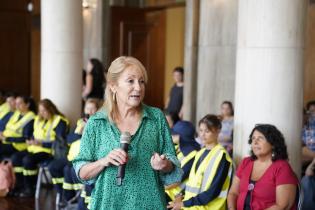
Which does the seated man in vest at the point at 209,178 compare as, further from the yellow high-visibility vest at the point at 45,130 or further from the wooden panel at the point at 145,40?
the wooden panel at the point at 145,40

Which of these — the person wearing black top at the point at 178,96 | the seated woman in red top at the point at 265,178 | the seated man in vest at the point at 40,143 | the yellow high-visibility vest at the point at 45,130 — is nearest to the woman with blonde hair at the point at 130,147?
the seated woman in red top at the point at 265,178

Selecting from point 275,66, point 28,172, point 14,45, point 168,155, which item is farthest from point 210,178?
point 14,45

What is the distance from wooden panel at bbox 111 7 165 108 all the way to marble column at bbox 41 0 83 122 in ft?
11.0

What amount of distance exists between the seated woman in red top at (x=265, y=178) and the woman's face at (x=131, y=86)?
6.27 ft

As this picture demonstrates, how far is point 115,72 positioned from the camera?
3006 millimetres

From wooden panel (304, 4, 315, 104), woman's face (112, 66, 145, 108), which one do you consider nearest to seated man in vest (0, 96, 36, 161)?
wooden panel (304, 4, 315, 104)

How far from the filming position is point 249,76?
5.46m

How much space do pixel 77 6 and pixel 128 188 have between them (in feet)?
19.5

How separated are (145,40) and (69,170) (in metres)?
5.62

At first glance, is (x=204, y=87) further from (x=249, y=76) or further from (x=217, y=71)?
(x=249, y=76)

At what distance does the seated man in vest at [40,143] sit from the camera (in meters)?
7.90

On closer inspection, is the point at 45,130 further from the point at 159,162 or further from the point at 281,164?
the point at 159,162

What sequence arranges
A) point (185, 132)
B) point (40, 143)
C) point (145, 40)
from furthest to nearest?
1. point (145, 40)
2. point (40, 143)
3. point (185, 132)

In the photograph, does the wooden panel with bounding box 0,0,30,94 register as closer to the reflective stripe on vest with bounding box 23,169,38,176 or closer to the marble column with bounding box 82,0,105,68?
the marble column with bounding box 82,0,105,68
